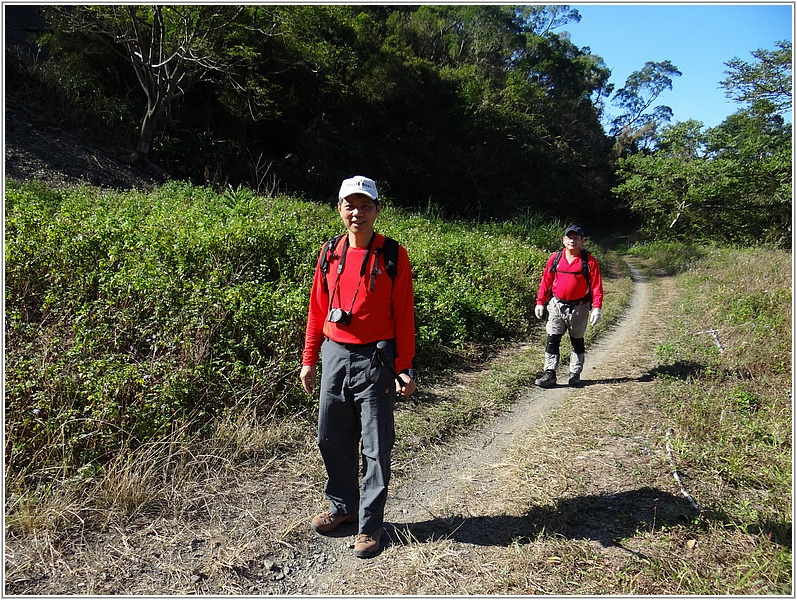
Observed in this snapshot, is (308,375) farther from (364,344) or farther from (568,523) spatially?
(568,523)

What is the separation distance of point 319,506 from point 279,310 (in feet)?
7.41

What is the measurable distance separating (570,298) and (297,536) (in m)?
4.07

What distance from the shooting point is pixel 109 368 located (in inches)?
156

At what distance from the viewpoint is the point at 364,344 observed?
298 centimetres

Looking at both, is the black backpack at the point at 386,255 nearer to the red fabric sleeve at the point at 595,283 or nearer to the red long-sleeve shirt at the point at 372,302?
the red long-sleeve shirt at the point at 372,302

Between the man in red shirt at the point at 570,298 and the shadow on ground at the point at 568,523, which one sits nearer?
the shadow on ground at the point at 568,523

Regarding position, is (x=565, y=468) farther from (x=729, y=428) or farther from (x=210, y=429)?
(x=210, y=429)

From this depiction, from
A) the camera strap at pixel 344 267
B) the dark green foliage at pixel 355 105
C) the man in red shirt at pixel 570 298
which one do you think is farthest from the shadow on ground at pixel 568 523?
the dark green foliage at pixel 355 105

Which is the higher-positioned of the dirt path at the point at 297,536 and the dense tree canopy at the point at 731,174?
the dense tree canopy at the point at 731,174

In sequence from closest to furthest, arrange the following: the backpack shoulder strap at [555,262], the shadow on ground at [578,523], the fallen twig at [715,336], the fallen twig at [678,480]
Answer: the shadow on ground at [578,523]
the fallen twig at [678,480]
the backpack shoulder strap at [555,262]
the fallen twig at [715,336]

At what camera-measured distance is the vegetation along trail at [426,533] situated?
284 centimetres

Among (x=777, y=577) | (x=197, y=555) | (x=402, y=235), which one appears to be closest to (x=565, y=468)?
(x=777, y=577)

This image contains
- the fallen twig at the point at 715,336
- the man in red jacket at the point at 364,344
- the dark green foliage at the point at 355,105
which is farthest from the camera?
the dark green foliage at the point at 355,105

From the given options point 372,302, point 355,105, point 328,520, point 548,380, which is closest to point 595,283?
point 548,380
